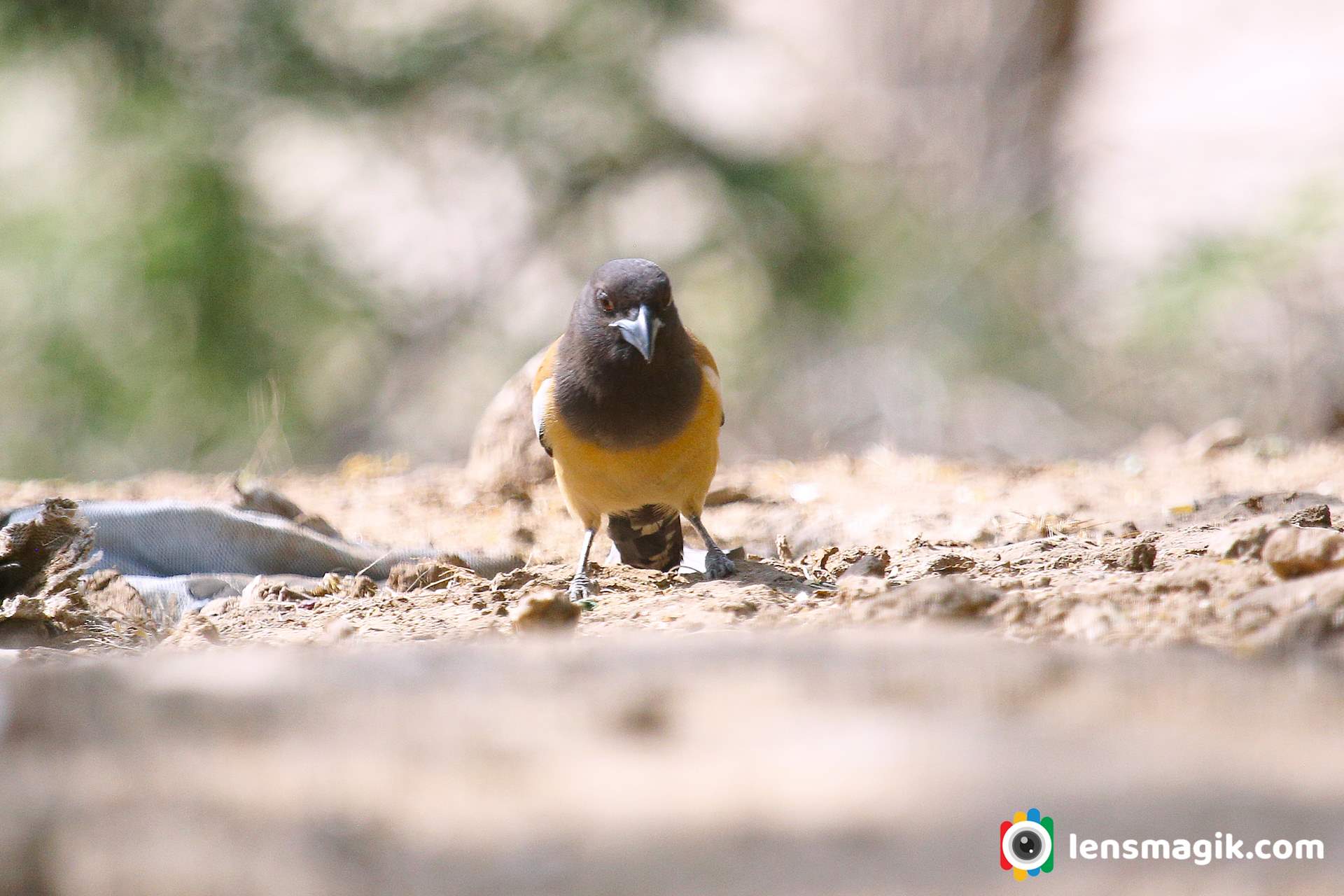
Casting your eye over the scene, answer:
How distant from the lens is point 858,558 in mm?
4023

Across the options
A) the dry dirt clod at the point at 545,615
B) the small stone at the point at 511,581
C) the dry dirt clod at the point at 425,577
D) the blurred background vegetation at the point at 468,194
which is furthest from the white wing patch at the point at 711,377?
the blurred background vegetation at the point at 468,194

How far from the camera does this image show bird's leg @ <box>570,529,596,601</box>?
3957 mm

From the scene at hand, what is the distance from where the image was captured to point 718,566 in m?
4.44

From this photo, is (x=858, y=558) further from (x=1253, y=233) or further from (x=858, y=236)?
(x=858, y=236)

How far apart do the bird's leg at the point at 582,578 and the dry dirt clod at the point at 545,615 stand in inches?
33.3

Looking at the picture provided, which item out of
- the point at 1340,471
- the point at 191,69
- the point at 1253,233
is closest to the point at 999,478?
the point at 1340,471

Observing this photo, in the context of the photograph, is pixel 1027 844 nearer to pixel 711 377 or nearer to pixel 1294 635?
pixel 1294 635

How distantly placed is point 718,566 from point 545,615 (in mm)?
1584

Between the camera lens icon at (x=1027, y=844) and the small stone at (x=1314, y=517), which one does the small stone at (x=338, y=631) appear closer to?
the camera lens icon at (x=1027, y=844)

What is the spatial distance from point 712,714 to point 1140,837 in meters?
0.59

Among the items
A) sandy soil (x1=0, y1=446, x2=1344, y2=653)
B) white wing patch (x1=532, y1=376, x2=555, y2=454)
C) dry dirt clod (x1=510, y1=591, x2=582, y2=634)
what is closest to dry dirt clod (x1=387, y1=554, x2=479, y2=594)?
sandy soil (x1=0, y1=446, x2=1344, y2=653)

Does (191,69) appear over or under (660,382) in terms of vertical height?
over

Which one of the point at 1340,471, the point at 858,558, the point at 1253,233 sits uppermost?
the point at 1253,233

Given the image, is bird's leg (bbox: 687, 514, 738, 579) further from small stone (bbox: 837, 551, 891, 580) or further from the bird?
small stone (bbox: 837, 551, 891, 580)
